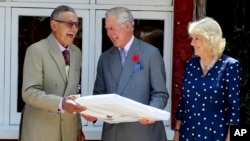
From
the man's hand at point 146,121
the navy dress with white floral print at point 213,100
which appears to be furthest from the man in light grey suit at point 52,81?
the navy dress with white floral print at point 213,100

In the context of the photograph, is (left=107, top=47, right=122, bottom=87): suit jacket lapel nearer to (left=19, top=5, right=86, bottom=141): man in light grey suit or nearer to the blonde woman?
(left=19, top=5, right=86, bottom=141): man in light grey suit

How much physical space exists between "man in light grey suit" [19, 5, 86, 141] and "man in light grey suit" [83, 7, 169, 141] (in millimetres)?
200

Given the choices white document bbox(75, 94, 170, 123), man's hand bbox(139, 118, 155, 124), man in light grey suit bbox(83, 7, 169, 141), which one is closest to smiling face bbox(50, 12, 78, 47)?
man in light grey suit bbox(83, 7, 169, 141)

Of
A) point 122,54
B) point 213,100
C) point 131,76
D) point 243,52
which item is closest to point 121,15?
point 122,54

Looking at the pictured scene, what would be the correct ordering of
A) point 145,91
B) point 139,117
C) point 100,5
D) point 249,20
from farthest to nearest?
point 249,20 < point 100,5 < point 145,91 < point 139,117

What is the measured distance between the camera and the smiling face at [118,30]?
15.0ft

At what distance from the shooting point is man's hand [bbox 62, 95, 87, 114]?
14.1 ft

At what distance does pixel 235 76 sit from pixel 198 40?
13.3 inches

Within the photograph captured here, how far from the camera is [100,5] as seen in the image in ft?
18.1

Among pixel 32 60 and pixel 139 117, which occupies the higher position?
pixel 32 60

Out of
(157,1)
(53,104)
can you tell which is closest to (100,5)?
(157,1)

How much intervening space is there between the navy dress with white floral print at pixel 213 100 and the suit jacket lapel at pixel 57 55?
817 millimetres

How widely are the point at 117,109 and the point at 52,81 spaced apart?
1.84 feet

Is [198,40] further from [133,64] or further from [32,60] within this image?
[32,60]
